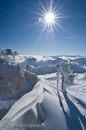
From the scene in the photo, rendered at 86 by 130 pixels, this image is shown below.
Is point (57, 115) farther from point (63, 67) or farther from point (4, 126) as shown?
point (63, 67)

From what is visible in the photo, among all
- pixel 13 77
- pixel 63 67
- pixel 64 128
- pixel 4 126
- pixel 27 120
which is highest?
pixel 63 67

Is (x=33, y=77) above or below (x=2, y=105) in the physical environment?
above

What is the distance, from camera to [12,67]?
1268 cm

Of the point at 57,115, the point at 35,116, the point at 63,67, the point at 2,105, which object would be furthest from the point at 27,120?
the point at 63,67

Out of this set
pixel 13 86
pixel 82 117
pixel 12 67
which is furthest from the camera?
pixel 12 67

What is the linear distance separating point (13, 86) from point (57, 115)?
333 inches

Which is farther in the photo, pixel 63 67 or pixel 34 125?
pixel 63 67

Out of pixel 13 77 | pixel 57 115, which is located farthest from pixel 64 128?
pixel 13 77

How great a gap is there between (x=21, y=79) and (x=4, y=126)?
760cm

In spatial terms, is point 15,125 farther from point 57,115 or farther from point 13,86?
point 13,86

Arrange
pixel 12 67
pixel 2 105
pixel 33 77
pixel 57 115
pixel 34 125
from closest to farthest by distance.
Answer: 1. pixel 34 125
2. pixel 57 115
3. pixel 2 105
4. pixel 12 67
5. pixel 33 77

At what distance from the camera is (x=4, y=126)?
18.6ft

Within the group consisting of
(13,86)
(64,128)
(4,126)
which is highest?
(13,86)

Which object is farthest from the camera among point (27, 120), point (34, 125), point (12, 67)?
point (12, 67)
